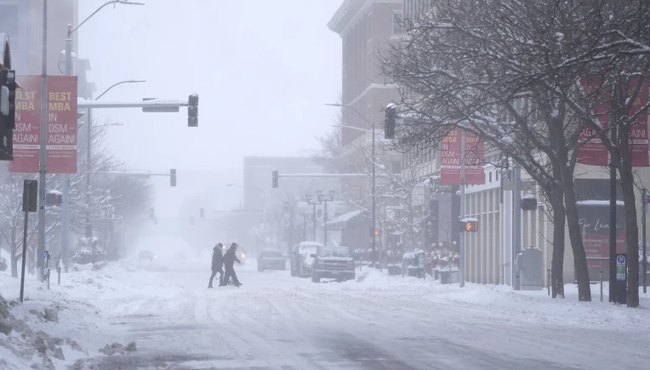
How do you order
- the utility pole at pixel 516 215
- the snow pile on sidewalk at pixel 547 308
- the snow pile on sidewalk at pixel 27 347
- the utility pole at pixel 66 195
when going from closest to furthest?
the snow pile on sidewalk at pixel 27 347
the snow pile on sidewalk at pixel 547 308
the utility pole at pixel 66 195
the utility pole at pixel 516 215

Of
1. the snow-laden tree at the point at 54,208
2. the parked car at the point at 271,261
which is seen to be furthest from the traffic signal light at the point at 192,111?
the parked car at the point at 271,261

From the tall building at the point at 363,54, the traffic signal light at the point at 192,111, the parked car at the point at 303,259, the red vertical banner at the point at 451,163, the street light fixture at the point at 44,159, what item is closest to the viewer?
the street light fixture at the point at 44,159

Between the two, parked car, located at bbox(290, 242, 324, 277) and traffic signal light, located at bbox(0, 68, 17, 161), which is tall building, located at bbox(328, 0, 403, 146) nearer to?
parked car, located at bbox(290, 242, 324, 277)

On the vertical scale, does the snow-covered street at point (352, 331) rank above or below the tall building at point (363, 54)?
below

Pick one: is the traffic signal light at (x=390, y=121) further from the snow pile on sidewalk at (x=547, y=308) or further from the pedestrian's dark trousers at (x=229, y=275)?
the pedestrian's dark trousers at (x=229, y=275)

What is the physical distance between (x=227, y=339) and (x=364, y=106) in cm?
8549

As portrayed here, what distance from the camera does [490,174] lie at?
50.0 meters

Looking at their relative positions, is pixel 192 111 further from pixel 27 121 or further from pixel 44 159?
pixel 27 121

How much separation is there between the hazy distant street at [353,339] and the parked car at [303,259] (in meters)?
32.4

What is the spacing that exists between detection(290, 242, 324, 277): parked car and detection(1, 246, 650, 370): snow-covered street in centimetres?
2782

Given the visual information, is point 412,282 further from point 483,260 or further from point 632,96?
point 632,96

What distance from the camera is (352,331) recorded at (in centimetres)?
1934

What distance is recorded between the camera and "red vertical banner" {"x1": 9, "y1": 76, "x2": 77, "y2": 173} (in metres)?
27.5

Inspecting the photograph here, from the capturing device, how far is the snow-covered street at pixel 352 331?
14.4 meters
